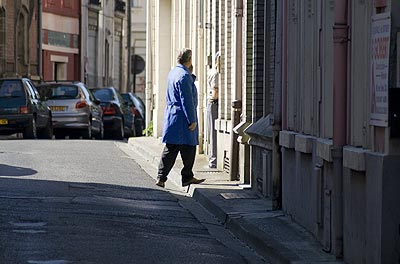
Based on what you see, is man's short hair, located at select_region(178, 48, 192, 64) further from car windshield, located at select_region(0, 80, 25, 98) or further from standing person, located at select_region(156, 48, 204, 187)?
car windshield, located at select_region(0, 80, 25, 98)

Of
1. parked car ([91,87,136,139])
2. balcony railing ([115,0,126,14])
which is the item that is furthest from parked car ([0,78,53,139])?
balcony railing ([115,0,126,14])

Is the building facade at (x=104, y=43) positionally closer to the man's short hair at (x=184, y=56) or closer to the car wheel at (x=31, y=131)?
the car wheel at (x=31, y=131)

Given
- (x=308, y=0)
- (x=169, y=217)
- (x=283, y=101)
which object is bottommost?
(x=169, y=217)

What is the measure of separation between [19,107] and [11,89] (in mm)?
537

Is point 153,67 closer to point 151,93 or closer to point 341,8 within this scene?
point 151,93

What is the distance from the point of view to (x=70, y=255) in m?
10.9

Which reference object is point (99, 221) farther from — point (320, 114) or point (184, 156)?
point (184, 156)

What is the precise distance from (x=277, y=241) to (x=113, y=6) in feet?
193

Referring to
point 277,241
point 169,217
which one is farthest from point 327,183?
point 169,217

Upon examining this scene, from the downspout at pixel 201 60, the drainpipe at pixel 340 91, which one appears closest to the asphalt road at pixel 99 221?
the drainpipe at pixel 340 91

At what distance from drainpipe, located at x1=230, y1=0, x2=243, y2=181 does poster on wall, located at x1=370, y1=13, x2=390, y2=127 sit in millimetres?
8861

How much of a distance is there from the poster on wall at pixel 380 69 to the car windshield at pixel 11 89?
2476 cm

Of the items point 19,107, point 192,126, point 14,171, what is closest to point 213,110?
point 14,171

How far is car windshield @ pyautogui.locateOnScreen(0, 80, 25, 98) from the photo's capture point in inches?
1340
